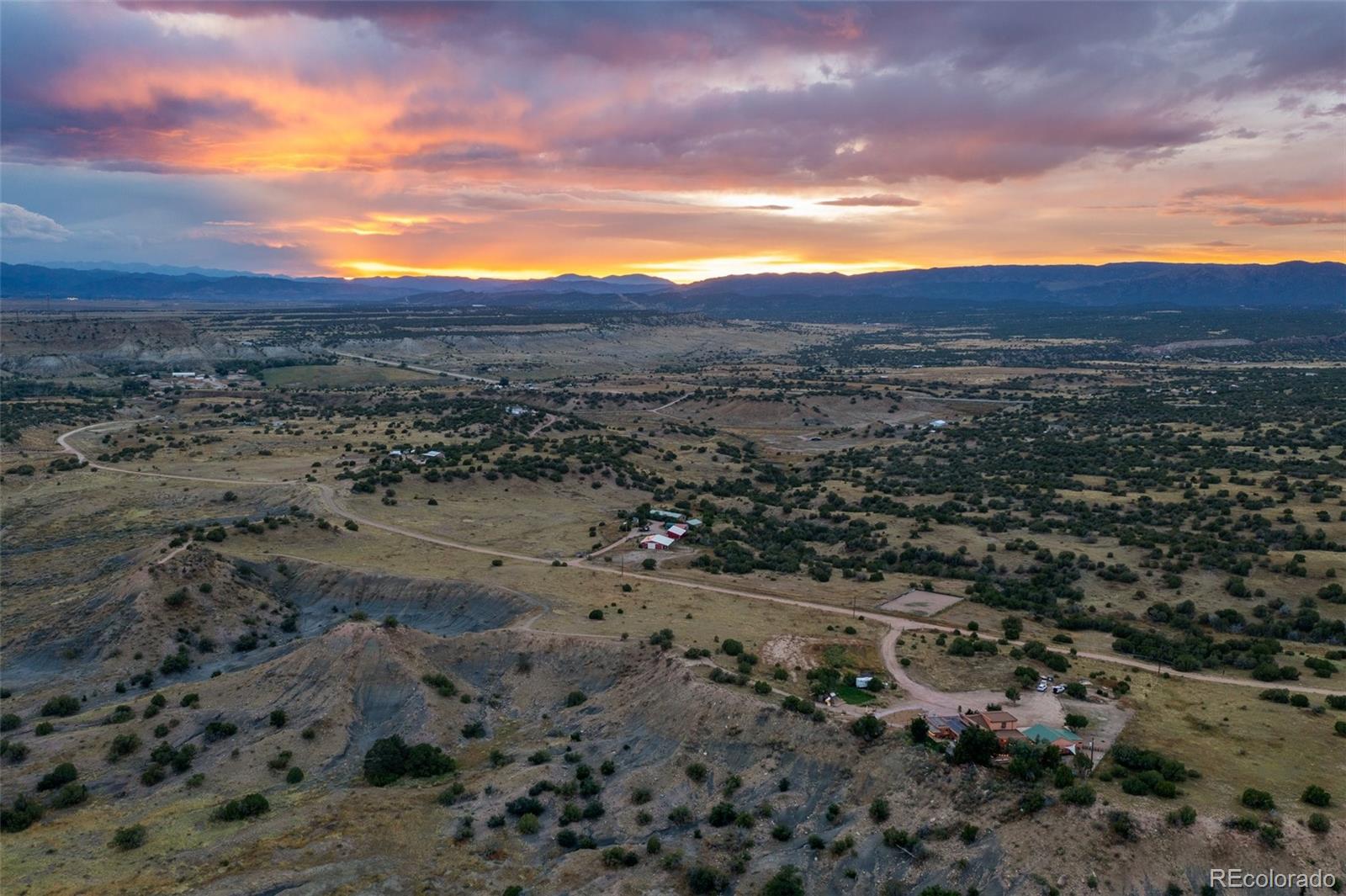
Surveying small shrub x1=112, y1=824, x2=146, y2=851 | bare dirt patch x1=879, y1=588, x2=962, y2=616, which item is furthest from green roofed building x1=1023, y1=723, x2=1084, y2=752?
→ small shrub x1=112, y1=824, x2=146, y2=851

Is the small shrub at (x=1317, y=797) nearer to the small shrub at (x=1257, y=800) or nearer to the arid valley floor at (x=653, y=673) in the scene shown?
the arid valley floor at (x=653, y=673)

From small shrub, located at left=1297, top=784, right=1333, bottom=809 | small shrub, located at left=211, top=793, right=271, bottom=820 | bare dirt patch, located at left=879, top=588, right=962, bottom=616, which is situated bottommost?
small shrub, located at left=211, top=793, right=271, bottom=820

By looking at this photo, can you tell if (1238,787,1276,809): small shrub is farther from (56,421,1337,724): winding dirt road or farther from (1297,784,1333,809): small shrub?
(56,421,1337,724): winding dirt road

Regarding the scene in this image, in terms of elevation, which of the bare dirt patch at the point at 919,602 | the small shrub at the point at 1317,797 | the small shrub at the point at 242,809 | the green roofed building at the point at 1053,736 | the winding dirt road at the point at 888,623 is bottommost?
the small shrub at the point at 242,809

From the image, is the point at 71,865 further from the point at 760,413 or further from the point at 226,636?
the point at 760,413

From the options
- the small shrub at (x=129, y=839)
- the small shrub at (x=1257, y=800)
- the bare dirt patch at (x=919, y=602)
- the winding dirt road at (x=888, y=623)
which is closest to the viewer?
the small shrub at (x=1257, y=800)

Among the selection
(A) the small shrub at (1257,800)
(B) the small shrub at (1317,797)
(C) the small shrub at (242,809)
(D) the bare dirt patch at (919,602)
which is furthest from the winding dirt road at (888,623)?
(C) the small shrub at (242,809)

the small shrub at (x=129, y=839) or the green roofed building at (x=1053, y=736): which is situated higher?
the green roofed building at (x=1053, y=736)

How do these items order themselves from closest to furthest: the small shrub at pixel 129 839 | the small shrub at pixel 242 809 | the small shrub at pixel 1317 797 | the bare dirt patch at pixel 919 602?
the small shrub at pixel 1317 797
the small shrub at pixel 129 839
the small shrub at pixel 242 809
the bare dirt patch at pixel 919 602
